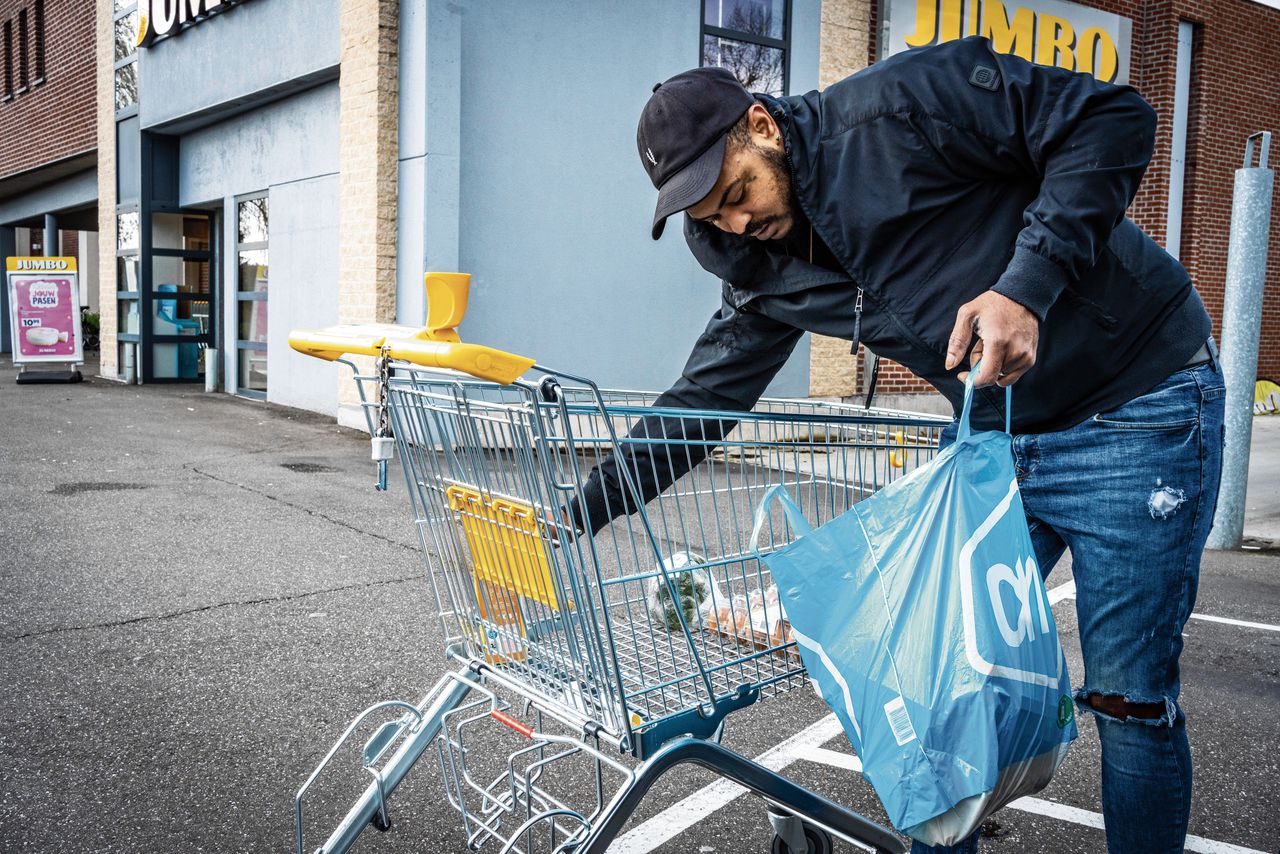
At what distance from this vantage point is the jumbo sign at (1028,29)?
12297 millimetres

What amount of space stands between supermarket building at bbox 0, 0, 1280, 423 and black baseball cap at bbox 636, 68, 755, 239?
778cm

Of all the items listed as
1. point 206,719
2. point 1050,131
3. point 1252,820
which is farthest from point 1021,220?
point 206,719

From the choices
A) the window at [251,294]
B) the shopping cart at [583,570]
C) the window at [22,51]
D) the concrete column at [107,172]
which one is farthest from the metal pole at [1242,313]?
the window at [22,51]

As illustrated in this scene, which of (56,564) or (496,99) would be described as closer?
(56,564)

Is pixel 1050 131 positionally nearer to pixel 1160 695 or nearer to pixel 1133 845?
pixel 1160 695

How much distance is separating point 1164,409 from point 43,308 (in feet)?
53.4

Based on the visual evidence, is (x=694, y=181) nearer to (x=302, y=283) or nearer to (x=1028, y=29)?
(x=302, y=283)

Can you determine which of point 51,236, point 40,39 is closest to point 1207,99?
point 40,39

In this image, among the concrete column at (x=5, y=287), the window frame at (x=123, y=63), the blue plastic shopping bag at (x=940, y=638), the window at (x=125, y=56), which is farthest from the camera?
the concrete column at (x=5, y=287)

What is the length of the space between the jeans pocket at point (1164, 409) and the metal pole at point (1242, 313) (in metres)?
4.96

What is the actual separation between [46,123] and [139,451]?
1270 centimetres

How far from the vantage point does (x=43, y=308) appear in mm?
15195

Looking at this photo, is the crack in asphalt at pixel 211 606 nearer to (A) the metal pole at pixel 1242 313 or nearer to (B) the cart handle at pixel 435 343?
(B) the cart handle at pixel 435 343

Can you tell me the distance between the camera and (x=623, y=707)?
1959mm
